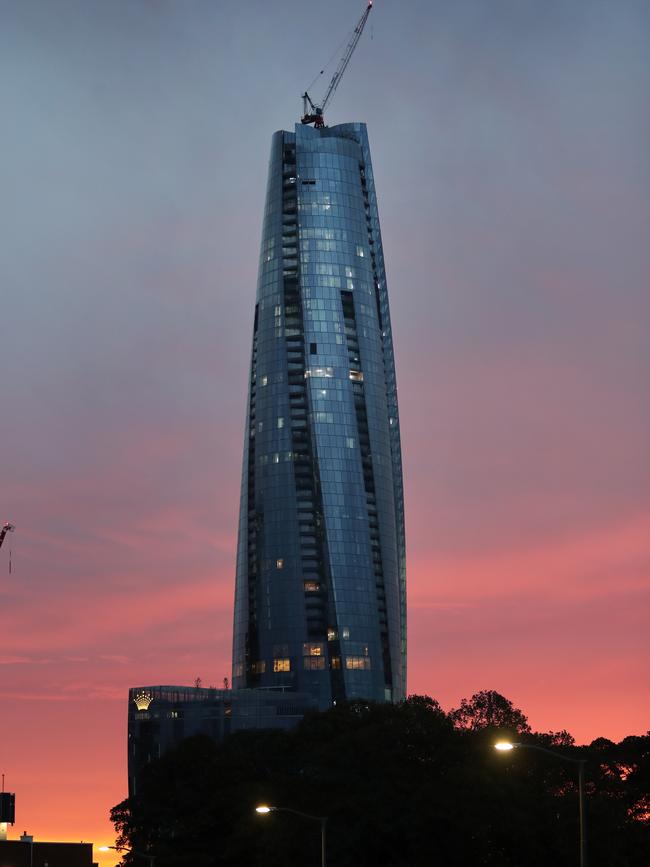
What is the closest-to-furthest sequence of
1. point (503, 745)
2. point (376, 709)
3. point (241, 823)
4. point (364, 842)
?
point (503, 745)
point (364, 842)
point (241, 823)
point (376, 709)

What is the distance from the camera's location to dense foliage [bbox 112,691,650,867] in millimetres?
125250

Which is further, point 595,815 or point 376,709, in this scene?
point 376,709

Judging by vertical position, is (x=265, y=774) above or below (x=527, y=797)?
above

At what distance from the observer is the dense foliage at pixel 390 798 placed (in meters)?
125

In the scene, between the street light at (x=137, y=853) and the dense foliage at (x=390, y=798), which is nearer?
the dense foliage at (x=390, y=798)

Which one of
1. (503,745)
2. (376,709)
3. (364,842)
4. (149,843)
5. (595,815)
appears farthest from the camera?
(149,843)

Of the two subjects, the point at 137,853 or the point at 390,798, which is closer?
the point at 390,798

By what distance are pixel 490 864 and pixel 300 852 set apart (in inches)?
687

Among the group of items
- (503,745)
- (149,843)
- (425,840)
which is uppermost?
(149,843)

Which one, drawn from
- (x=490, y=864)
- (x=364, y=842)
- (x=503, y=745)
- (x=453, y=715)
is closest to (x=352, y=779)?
(x=364, y=842)

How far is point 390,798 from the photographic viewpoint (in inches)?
5305

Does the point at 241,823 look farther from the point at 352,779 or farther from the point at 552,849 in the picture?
the point at 552,849

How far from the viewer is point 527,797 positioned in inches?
5010

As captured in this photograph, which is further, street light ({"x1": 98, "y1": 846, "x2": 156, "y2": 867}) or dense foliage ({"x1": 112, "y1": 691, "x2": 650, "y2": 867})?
street light ({"x1": 98, "y1": 846, "x2": 156, "y2": 867})
